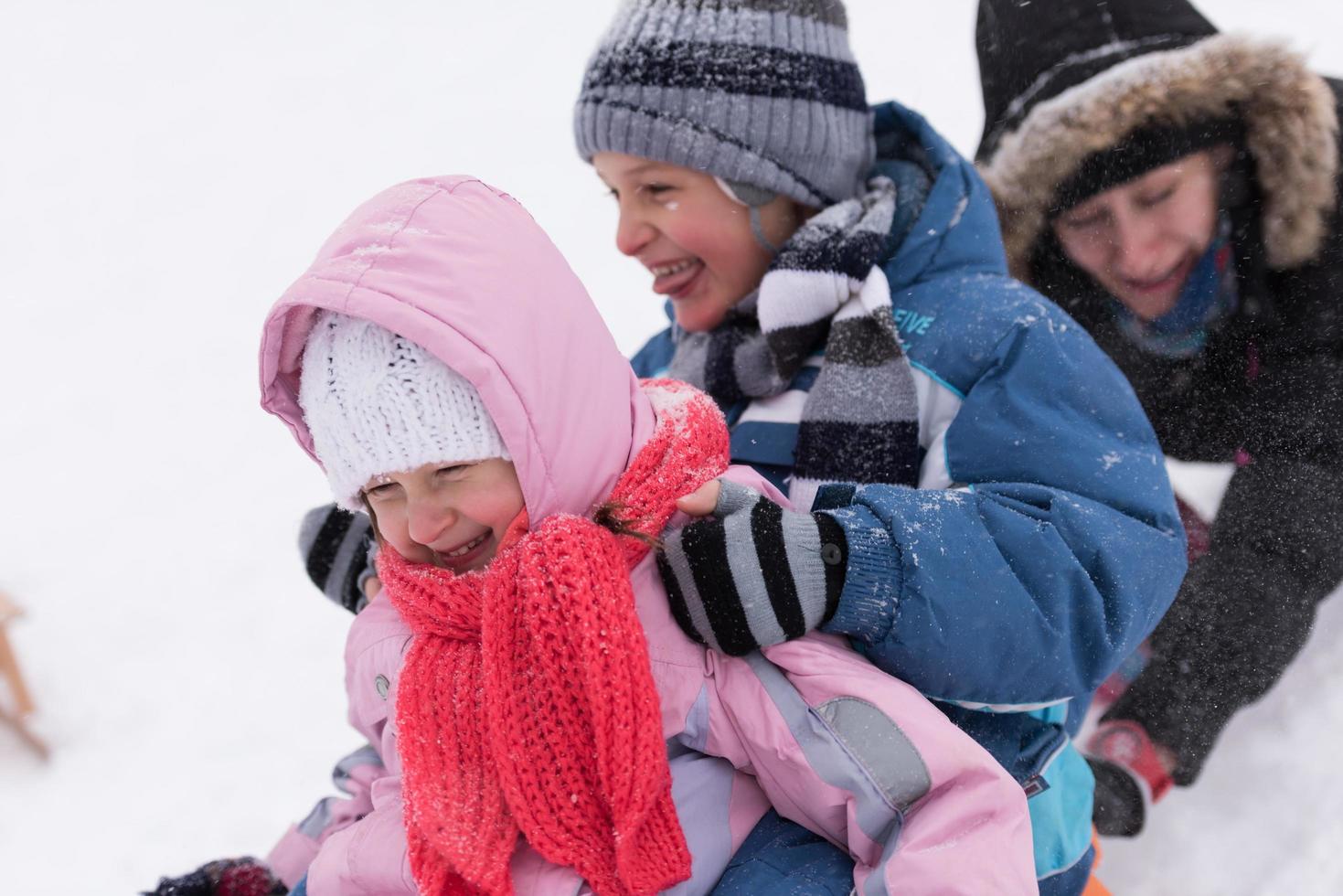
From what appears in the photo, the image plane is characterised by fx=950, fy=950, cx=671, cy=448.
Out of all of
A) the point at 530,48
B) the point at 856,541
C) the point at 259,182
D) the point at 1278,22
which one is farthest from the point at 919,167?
the point at 530,48

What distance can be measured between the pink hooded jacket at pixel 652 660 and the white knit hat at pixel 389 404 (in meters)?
0.04

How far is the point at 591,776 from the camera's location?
0.90 metres

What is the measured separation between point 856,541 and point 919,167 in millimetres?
761

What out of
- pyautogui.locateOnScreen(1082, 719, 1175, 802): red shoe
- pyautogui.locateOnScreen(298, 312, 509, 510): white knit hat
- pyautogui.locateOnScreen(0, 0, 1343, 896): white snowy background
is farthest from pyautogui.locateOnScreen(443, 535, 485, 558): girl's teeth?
pyautogui.locateOnScreen(1082, 719, 1175, 802): red shoe

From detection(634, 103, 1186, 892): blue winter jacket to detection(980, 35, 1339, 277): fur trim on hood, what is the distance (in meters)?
0.57

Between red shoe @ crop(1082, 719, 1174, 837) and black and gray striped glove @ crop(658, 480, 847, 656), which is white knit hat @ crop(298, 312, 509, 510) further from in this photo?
red shoe @ crop(1082, 719, 1174, 837)

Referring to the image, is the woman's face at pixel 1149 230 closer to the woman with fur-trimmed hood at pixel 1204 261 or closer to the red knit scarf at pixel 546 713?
the woman with fur-trimmed hood at pixel 1204 261

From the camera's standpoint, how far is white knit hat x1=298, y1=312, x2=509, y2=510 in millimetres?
873

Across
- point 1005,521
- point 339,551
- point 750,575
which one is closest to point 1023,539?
point 1005,521

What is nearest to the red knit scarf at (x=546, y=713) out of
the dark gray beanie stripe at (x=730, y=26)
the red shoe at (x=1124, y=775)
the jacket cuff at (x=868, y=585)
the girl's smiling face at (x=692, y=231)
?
the jacket cuff at (x=868, y=585)

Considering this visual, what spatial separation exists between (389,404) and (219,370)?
2334 mm

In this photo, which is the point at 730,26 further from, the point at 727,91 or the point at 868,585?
the point at 868,585

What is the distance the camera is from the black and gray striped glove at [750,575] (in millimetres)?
934

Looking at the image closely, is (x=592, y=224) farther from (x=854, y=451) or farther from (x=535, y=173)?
(x=854, y=451)
